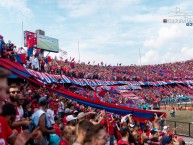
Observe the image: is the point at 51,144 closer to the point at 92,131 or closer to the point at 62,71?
the point at 92,131

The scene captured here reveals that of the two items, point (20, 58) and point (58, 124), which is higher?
point (20, 58)

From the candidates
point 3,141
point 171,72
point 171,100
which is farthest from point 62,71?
point 171,72

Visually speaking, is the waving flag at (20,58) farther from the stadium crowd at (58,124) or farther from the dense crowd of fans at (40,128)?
the dense crowd of fans at (40,128)

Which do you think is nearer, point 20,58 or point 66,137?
point 66,137

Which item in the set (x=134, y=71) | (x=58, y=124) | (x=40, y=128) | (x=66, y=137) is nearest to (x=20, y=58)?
(x=58, y=124)

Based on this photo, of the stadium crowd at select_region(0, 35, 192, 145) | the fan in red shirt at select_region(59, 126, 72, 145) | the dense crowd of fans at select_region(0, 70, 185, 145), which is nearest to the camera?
the dense crowd of fans at select_region(0, 70, 185, 145)

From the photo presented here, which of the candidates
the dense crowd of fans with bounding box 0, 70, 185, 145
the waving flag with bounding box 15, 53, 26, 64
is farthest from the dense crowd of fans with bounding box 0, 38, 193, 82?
the dense crowd of fans with bounding box 0, 70, 185, 145

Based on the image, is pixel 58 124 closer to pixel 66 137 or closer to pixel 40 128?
pixel 66 137

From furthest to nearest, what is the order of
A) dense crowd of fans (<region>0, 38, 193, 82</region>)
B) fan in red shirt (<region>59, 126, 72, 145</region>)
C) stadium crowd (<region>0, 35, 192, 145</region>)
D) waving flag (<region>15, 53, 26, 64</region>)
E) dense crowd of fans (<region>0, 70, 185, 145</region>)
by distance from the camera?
dense crowd of fans (<region>0, 38, 193, 82</region>)
waving flag (<region>15, 53, 26, 64</region>)
fan in red shirt (<region>59, 126, 72, 145</region>)
stadium crowd (<region>0, 35, 192, 145</region>)
dense crowd of fans (<region>0, 70, 185, 145</region>)

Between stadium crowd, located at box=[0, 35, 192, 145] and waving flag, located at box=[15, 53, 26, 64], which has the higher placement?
waving flag, located at box=[15, 53, 26, 64]

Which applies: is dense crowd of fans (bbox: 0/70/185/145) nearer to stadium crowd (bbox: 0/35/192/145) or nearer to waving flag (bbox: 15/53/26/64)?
stadium crowd (bbox: 0/35/192/145)

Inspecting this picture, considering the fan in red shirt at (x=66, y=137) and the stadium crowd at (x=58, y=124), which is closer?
the stadium crowd at (x=58, y=124)

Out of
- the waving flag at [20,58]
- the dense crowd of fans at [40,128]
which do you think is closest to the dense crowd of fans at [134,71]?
the waving flag at [20,58]

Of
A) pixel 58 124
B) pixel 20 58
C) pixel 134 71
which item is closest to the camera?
pixel 58 124
